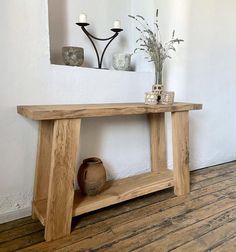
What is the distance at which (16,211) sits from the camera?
146 cm

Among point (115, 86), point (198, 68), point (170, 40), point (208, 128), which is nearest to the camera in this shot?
point (115, 86)

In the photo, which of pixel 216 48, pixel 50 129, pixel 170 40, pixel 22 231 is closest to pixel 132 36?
pixel 170 40

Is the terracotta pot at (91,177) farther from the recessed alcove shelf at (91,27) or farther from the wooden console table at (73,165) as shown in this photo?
the recessed alcove shelf at (91,27)

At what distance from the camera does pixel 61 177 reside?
1.27m

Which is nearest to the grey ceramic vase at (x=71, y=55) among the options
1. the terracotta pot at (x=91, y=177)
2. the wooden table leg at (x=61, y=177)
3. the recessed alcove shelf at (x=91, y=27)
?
the recessed alcove shelf at (x=91, y=27)

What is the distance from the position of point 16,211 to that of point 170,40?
167 cm

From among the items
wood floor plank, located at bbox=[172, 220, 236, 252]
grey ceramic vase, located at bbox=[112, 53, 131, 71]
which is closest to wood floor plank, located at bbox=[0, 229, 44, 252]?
wood floor plank, located at bbox=[172, 220, 236, 252]

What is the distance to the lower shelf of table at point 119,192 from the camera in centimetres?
141

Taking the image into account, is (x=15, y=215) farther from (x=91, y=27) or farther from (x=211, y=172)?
(x=211, y=172)

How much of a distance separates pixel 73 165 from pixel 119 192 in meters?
0.44

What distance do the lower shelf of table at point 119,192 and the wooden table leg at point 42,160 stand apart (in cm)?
6

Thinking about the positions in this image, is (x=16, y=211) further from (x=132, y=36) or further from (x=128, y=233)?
(x=132, y=36)

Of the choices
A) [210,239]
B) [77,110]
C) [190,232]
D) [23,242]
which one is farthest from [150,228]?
[77,110]

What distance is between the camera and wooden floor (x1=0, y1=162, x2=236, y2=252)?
124 cm
